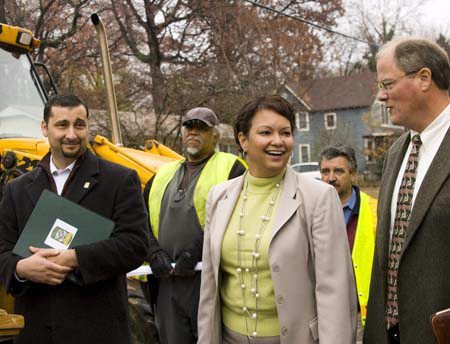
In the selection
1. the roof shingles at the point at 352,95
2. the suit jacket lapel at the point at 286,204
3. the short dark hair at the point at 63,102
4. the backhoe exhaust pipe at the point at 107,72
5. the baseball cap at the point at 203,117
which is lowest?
the suit jacket lapel at the point at 286,204

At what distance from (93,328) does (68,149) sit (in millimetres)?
1002

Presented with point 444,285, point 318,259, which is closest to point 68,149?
point 318,259

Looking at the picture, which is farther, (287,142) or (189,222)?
(189,222)

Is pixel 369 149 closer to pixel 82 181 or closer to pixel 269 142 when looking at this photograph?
pixel 82 181

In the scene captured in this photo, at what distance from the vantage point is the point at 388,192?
291 cm

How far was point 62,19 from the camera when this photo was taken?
17625 millimetres

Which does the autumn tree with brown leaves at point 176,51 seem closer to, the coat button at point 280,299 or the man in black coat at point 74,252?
the man in black coat at point 74,252

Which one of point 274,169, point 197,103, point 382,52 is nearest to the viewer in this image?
point 382,52

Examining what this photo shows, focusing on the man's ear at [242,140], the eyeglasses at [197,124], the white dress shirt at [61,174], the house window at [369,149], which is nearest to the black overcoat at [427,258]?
the man's ear at [242,140]

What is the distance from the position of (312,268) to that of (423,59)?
1.06 m

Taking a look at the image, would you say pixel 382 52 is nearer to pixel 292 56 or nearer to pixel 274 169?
pixel 274 169

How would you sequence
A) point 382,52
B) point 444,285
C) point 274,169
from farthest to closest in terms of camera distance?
1. point 274,169
2. point 382,52
3. point 444,285

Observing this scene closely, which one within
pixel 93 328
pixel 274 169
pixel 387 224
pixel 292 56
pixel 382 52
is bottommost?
pixel 93 328

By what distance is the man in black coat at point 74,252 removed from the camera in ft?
11.1
